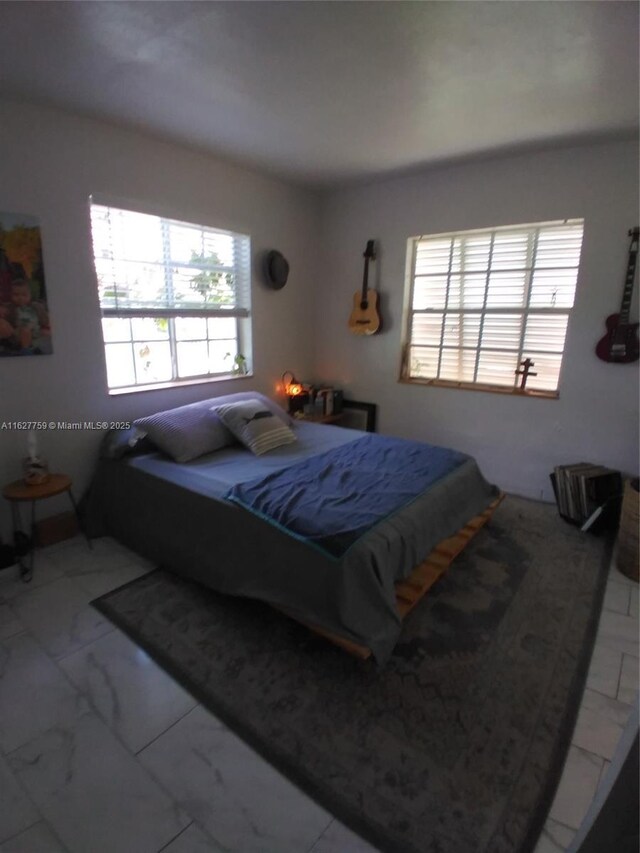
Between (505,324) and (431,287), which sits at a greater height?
(431,287)

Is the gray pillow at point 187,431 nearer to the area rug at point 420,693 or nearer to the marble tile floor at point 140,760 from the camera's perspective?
the area rug at point 420,693

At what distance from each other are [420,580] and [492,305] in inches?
96.7

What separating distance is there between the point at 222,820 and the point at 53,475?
2.07 meters

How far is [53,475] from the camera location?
255 centimetres

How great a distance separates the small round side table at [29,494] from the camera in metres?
2.29

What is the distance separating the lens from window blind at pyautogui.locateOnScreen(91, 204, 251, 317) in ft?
9.13

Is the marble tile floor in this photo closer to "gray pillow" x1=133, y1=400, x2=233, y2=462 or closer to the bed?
the bed

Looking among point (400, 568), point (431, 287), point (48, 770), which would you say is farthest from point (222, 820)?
point (431, 287)

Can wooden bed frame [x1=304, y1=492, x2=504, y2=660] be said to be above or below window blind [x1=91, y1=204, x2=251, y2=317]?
below

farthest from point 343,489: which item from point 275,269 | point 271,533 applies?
point 275,269

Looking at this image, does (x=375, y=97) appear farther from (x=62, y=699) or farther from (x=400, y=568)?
(x=62, y=699)

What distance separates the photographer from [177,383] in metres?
3.32

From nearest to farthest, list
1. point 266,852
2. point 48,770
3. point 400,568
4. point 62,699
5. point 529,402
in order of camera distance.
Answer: point 266,852, point 48,770, point 62,699, point 400,568, point 529,402

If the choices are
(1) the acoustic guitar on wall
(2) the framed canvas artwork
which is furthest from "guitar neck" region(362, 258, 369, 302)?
(2) the framed canvas artwork
